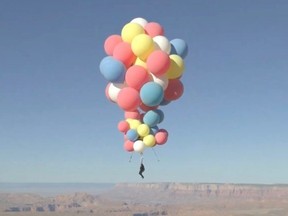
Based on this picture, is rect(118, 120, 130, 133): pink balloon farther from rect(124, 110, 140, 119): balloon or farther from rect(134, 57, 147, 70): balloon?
rect(134, 57, 147, 70): balloon

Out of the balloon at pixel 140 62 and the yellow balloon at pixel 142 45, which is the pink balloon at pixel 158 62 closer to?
the yellow balloon at pixel 142 45

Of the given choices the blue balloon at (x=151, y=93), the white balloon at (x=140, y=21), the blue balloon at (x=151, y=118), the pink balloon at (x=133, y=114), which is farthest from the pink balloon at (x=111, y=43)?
the blue balloon at (x=151, y=118)

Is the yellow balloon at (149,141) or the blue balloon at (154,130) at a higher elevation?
the blue balloon at (154,130)

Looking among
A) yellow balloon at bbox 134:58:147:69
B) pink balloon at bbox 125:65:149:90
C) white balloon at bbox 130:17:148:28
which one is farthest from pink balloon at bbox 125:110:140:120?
white balloon at bbox 130:17:148:28

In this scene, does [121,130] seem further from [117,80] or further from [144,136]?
[117,80]

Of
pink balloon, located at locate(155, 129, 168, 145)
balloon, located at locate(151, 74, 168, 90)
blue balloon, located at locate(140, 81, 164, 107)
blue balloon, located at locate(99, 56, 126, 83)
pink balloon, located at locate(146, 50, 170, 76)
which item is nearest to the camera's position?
pink balloon, located at locate(146, 50, 170, 76)
